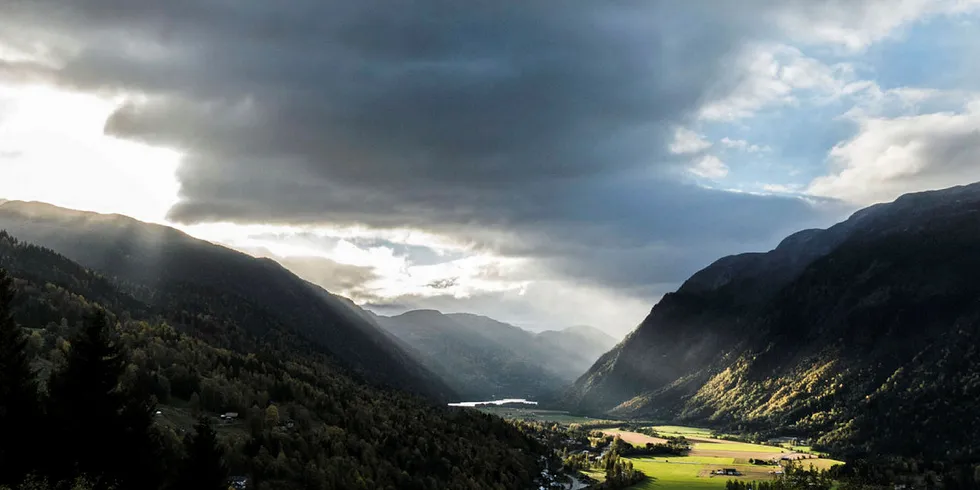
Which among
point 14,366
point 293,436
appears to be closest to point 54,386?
point 14,366

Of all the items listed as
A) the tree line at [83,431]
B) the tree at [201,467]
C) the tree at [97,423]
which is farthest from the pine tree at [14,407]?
the tree at [201,467]

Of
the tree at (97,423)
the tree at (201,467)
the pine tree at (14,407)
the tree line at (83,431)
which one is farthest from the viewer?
the tree at (201,467)

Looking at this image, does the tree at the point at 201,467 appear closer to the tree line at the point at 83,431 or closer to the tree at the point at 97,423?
the tree line at the point at 83,431

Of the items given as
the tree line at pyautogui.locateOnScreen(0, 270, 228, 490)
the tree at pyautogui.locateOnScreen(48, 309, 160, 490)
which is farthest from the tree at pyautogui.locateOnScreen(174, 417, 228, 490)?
the tree at pyautogui.locateOnScreen(48, 309, 160, 490)

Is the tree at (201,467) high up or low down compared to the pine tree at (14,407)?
down

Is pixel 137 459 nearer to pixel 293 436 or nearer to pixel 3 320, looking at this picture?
pixel 3 320

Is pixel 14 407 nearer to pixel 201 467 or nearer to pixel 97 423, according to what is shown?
pixel 97 423

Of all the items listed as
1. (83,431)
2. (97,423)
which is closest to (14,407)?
(83,431)
